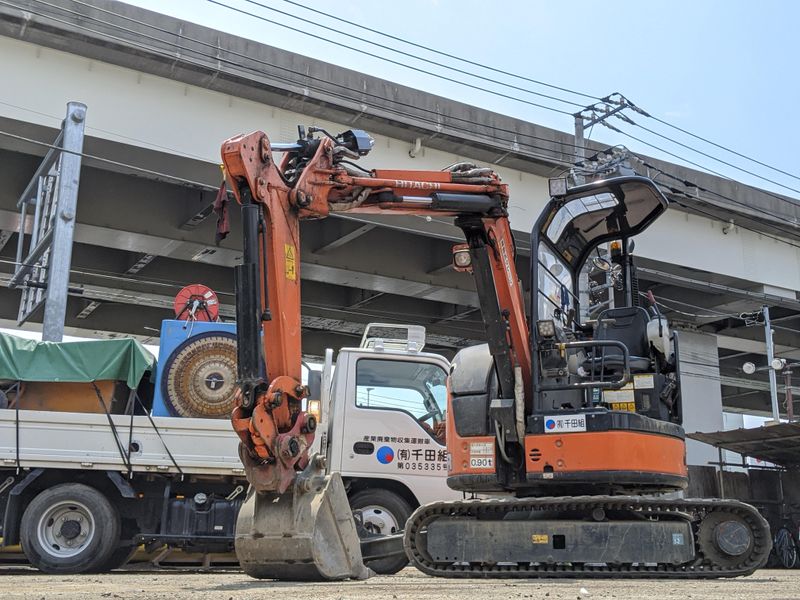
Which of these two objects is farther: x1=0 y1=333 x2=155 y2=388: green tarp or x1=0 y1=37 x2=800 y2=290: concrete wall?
x1=0 y1=37 x2=800 y2=290: concrete wall

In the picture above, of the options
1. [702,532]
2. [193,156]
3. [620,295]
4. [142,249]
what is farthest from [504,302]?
[142,249]

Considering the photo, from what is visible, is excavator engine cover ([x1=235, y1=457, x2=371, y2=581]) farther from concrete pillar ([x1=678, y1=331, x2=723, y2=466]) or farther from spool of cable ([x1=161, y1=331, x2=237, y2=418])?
concrete pillar ([x1=678, y1=331, x2=723, y2=466])

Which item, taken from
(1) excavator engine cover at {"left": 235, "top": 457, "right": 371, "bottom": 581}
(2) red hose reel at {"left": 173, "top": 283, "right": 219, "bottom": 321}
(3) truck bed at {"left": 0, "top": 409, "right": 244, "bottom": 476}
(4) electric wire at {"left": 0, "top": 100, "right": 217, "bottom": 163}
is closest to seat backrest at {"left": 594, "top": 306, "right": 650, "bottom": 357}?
(1) excavator engine cover at {"left": 235, "top": 457, "right": 371, "bottom": 581}

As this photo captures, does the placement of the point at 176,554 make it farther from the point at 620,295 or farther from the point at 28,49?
the point at 28,49

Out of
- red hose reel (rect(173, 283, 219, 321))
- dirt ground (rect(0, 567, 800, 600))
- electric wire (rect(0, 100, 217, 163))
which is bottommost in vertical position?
dirt ground (rect(0, 567, 800, 600))

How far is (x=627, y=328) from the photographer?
823 centimetres

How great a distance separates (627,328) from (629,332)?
0.04m

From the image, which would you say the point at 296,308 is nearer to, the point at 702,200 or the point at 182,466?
the point at 182,466

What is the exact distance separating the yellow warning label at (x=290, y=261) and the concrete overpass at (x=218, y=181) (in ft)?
28.7

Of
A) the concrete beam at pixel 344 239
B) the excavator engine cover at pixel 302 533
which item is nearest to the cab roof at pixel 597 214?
the excavator engine cover at pixel 302 533

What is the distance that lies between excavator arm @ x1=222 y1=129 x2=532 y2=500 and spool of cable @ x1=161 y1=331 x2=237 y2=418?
3.77 m

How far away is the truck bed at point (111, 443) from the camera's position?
9773mm

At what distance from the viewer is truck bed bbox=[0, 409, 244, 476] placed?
9.77 m

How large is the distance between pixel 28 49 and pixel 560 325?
11115mm
